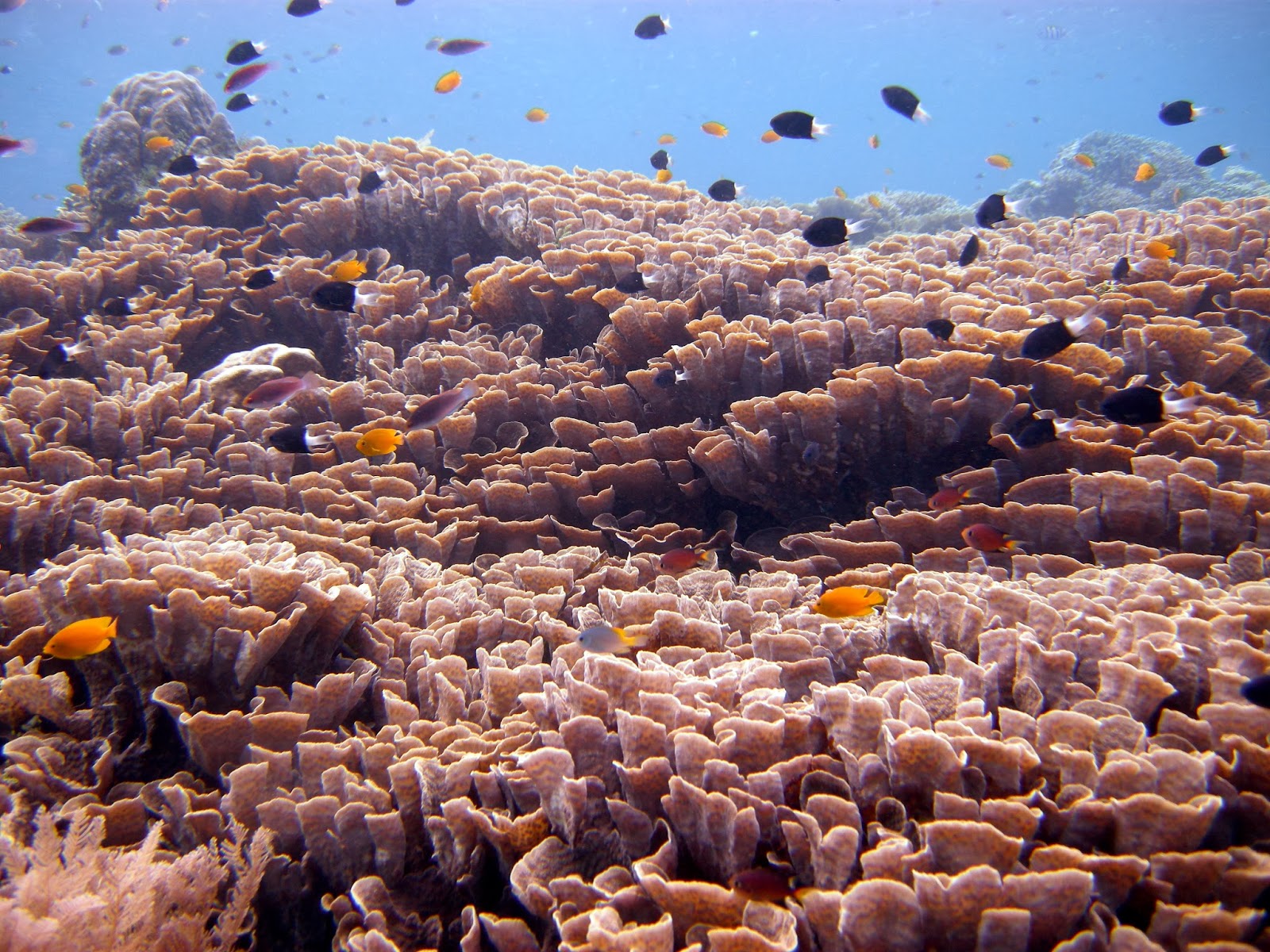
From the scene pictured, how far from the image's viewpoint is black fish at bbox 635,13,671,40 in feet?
24.2

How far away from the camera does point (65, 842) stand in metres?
1.81

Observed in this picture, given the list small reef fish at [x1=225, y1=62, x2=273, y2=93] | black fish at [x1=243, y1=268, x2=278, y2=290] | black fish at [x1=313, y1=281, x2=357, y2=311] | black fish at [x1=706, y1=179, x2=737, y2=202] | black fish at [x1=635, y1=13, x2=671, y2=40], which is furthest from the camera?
black fish at [x1=635, y1=13, x2=671, y2=40]

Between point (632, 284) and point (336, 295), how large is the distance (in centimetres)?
225

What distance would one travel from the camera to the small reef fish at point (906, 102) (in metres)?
5.66

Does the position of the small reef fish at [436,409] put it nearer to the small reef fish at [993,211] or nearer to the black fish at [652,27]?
the small reef fish at [993,211]

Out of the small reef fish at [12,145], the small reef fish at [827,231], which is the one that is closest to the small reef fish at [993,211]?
the small reef fish at [827,231]

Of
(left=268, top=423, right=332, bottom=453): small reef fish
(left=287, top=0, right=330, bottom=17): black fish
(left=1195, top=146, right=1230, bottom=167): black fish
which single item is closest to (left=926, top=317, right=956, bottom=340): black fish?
(left=268, top=423, right=332, bottom=453): small reef fish

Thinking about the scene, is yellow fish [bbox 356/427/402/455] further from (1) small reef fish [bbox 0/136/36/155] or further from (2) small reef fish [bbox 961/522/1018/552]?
(1) small reef fish [bbox 0/136/36/155]

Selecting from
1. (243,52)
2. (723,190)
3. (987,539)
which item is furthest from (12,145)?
(987,539)

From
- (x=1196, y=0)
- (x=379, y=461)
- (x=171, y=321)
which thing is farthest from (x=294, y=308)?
(x=1196, y=0)

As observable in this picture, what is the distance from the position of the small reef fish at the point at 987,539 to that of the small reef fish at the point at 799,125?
399 cm

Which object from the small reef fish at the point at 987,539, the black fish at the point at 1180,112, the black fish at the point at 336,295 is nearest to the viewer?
the small reef fish at the point at 987,539

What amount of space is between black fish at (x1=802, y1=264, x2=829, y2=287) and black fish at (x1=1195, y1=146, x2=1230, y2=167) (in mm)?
4671

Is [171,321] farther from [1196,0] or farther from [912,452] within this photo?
[1196,0]
